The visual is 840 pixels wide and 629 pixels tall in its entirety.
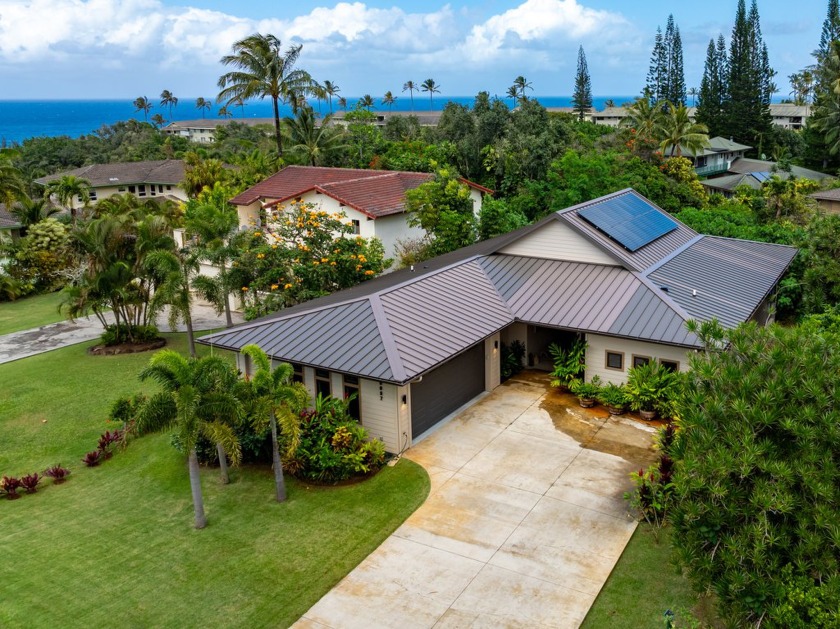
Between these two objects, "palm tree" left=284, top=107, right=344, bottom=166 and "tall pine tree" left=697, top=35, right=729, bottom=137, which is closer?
"palm tree" left=284, top=107, right=344, bottom=166

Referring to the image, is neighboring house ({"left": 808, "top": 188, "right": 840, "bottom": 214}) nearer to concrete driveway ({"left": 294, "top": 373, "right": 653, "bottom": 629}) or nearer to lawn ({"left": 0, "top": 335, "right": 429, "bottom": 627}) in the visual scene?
concrete driveway ({"left": 294, "top": 373, "right": 653, "bottom": 629})

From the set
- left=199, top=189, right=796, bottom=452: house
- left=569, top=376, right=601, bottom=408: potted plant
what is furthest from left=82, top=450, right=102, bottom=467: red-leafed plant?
left=569, top=376, right=601, bottom=408: potted plant

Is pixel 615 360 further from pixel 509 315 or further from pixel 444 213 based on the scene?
pixel 444 213

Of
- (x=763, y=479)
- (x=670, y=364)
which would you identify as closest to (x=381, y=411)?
(x=670, y=364)

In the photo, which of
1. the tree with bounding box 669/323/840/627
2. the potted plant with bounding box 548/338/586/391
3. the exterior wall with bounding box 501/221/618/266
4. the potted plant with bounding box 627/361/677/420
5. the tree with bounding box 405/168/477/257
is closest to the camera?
the tree with bounding box 669/323/840/627

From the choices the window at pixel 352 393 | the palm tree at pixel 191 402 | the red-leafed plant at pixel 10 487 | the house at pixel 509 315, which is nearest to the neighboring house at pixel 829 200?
the house at pixel 509 315

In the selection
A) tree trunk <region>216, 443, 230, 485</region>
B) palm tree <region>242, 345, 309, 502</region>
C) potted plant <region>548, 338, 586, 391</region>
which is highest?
palm tree <region>242, 345, 309, 502</region>

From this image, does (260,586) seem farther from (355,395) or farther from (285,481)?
(355,395)
